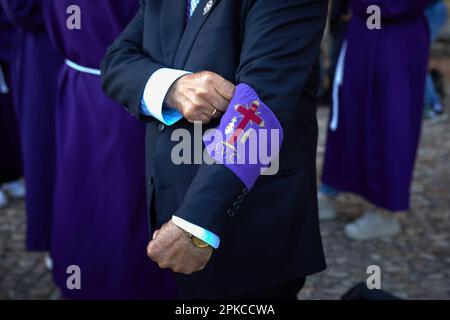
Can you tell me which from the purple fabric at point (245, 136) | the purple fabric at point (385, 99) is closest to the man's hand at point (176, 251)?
the purple fabric at point (245, 136)

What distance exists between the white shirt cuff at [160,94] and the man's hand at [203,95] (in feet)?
0.14

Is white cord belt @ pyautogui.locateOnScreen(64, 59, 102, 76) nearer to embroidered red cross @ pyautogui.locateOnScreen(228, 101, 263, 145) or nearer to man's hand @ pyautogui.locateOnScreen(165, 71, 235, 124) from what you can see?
man's hand @ pyautogui.locateOnScreen(165, 71, 235, 124)

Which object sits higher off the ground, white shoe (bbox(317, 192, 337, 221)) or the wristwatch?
the wristwatch

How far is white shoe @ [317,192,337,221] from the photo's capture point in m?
4.43

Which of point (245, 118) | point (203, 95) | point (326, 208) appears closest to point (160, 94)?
point (203, 95)

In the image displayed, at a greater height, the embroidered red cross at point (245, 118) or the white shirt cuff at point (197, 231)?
the embroidered red cross at point (245, 118)

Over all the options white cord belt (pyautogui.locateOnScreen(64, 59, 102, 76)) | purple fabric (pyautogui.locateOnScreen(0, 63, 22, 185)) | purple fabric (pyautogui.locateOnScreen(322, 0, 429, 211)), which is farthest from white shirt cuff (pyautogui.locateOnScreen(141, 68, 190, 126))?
purple fabric (pyautogui.locateOnScreen(0, 63, 22, 185))

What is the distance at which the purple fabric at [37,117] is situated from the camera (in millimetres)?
3432

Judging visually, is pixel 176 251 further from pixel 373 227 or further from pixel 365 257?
pixel 373 227

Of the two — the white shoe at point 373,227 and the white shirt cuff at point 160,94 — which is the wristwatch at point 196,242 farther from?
the white shoe at point 373,227

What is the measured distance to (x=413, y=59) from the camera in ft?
12.5

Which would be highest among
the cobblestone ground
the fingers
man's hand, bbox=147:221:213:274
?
the fingers

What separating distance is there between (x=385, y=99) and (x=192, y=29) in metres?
2.30
